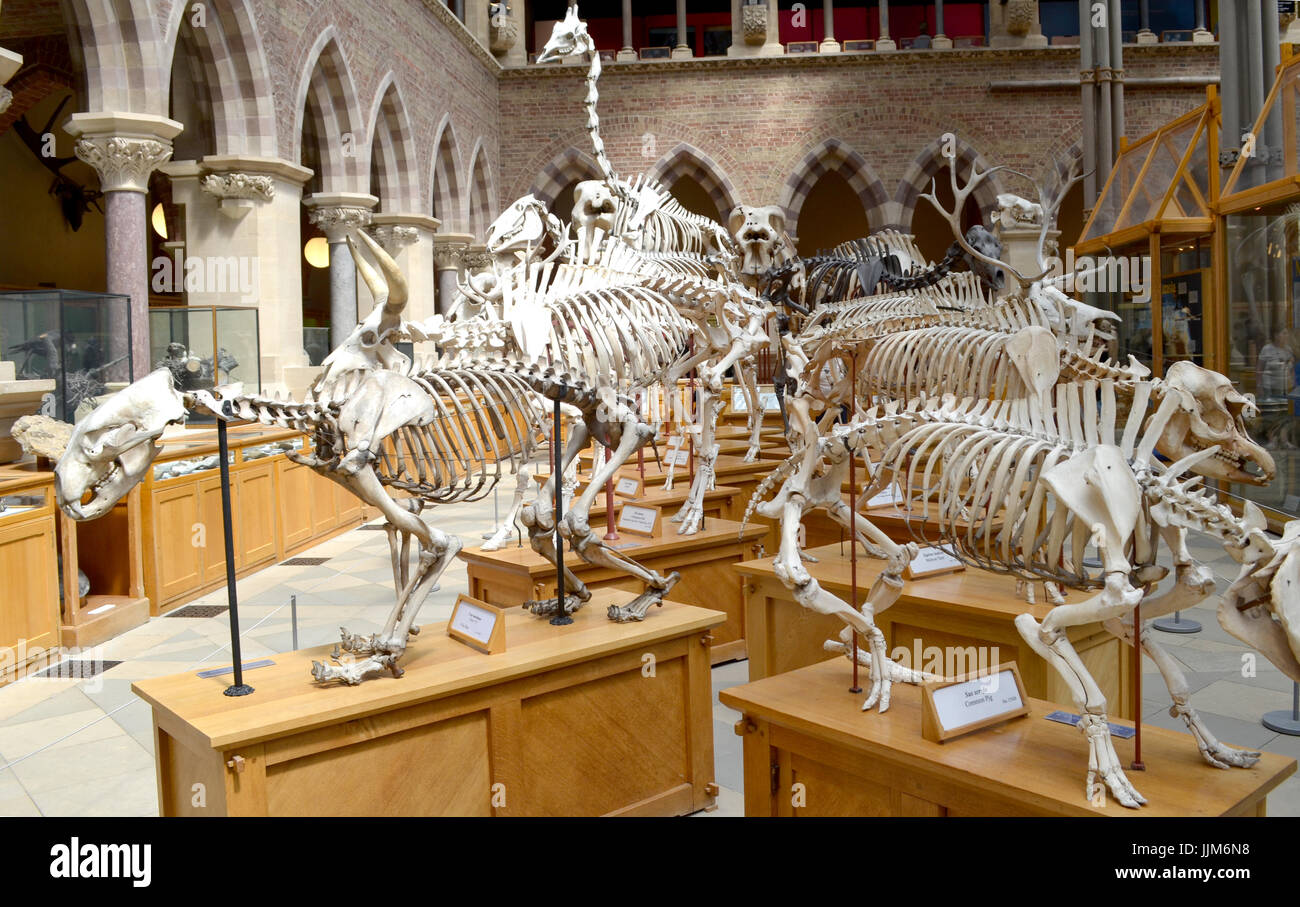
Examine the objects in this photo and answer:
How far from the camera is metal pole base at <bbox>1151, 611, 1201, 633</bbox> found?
21.4 feet

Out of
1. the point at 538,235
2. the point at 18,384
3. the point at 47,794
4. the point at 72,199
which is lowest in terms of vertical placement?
the point at 47,794

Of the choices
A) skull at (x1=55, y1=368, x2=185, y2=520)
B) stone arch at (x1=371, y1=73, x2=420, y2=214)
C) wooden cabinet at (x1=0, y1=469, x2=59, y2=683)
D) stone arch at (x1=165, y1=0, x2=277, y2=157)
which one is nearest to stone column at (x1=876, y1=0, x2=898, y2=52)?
stone arch at (x1=371, y1=73, x2=420, y2=214)

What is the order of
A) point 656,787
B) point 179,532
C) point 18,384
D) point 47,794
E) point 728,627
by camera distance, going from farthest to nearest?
point 179,532
point 18,384
point 728,627
point 47,794
point 656,787

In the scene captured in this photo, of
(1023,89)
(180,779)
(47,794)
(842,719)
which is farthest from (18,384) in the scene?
(1023,89)

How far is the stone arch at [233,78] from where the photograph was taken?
11.5 meters

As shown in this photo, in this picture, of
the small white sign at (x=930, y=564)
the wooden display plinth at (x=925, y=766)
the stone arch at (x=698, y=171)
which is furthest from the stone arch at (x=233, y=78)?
the stone arch at (x=698, y=171)

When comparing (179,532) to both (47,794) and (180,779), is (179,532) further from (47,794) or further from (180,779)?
(180,779)

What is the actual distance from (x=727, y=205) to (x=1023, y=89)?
265 inches

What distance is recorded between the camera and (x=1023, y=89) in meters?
22.0

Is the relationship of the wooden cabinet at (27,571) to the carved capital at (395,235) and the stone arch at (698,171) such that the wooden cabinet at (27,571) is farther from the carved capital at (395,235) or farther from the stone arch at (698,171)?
the stone arch at (698,171)

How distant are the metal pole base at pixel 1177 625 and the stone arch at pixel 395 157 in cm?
1393

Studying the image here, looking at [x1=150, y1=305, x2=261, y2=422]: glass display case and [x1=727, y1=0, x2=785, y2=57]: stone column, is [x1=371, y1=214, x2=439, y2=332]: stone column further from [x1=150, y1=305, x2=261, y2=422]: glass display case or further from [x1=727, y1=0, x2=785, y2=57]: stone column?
[x1=727, y1=0, x2=785, y2=57]: stone column

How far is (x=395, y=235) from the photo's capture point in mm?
17328

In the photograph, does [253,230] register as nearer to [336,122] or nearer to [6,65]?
[336,122]
